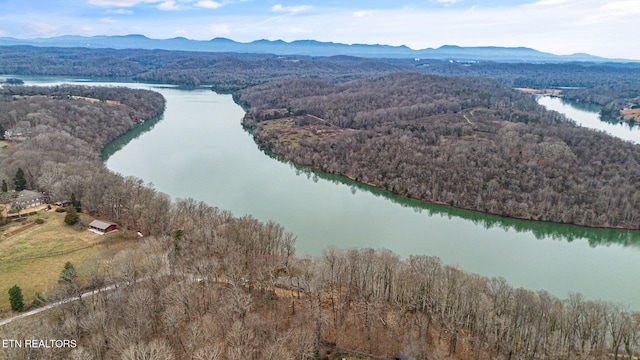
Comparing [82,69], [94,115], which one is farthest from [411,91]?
[82,69]

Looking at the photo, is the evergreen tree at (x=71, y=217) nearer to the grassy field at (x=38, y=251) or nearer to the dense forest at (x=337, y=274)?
the grassy field at (x=38, y=251)

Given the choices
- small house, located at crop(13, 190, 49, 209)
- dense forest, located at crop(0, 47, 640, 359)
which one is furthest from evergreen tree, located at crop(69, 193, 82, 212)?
small house, located at crop(13, 190, 49, 209)

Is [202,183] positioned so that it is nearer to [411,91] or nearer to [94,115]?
[94,115]

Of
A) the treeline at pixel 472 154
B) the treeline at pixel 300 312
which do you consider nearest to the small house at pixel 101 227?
the treeline at pixel 300 312

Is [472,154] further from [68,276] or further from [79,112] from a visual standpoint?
[79,112]

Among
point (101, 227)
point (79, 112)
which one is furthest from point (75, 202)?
point (79, 112)

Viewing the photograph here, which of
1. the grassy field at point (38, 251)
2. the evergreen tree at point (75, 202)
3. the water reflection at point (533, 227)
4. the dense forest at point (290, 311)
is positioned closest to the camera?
the dense forest at point (290, 311)
